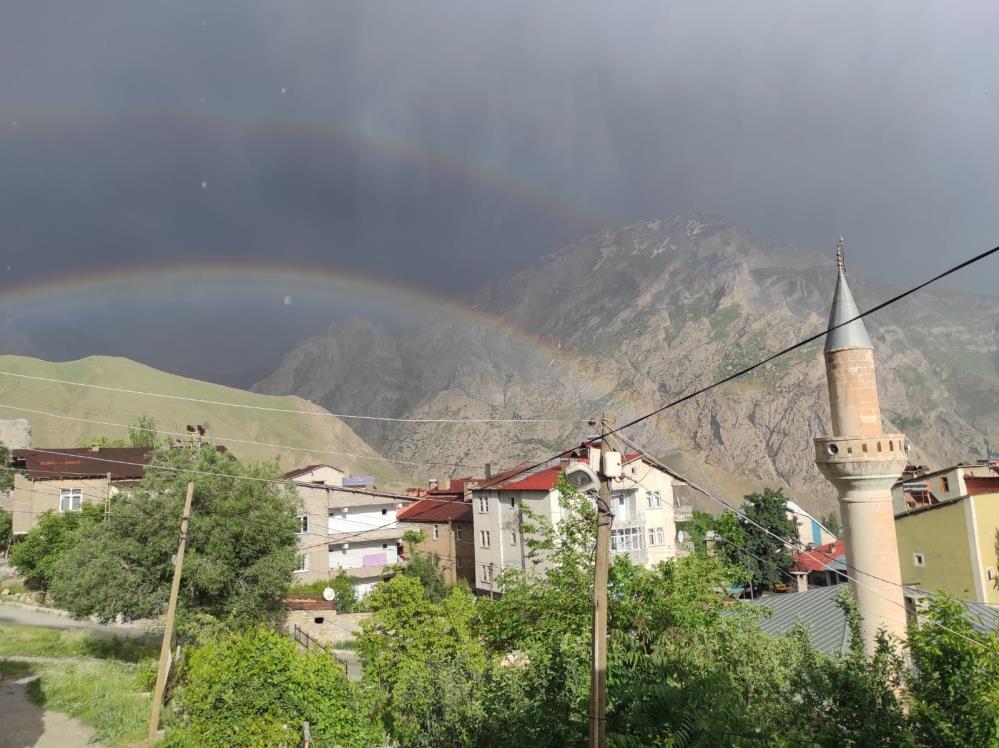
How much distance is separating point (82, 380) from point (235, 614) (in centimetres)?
15015

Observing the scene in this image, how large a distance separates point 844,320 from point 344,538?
37.5 meters

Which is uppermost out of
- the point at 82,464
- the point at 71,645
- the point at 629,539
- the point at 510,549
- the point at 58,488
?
the point at 82,464

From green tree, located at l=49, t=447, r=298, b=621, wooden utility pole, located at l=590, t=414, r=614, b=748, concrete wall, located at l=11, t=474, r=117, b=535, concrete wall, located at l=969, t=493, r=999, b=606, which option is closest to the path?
green tree, located at l=49, t=447, r=298, b=621

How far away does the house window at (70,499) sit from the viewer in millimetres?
48688

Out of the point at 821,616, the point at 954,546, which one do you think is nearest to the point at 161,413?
the point at 821,616

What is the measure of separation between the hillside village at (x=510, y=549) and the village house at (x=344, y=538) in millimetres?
134

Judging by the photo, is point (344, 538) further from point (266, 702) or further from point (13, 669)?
point (266, 702)

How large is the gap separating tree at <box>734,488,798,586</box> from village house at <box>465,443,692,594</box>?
362 inches

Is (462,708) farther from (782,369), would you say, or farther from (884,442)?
(782,369)

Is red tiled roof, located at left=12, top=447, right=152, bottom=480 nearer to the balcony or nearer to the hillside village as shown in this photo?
the hillside village

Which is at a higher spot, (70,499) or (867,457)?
(70,499)

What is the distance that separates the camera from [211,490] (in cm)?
2848

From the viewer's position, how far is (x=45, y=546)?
42344 mm

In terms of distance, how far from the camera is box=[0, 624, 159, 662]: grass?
30062mm
